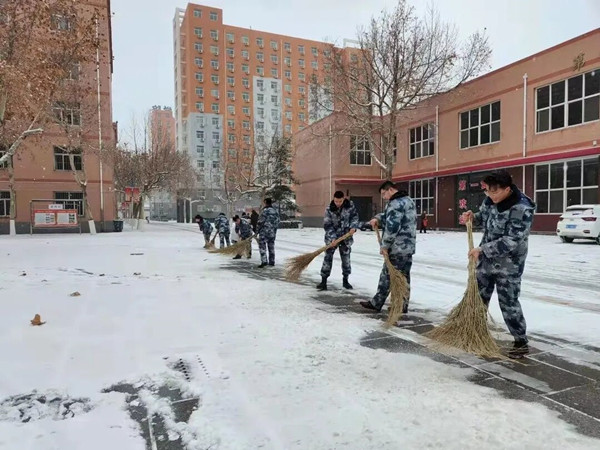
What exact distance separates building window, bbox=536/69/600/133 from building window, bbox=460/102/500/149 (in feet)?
9.09

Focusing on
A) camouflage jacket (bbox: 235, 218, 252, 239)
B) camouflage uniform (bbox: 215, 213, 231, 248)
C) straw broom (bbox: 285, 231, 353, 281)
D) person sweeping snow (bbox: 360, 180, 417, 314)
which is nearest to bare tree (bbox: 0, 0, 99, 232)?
camouflage jacket (bbox: 235, 218, 252, 239)

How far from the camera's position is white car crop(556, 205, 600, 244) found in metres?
15.3

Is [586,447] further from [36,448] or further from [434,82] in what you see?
[434,82]

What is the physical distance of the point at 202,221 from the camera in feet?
53.9

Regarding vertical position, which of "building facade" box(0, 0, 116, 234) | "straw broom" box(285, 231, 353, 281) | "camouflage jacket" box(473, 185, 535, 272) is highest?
"building facade" box(0, 0, 116, 234)

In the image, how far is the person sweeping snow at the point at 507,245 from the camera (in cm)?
373

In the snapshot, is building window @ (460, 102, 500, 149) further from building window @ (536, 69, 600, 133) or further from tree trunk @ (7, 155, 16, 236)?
tree trunk @ (7, 155, 16, 236)

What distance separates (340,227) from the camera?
709 cm

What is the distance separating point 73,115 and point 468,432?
27152mm

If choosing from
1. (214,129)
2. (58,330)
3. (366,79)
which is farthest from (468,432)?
(214,129)

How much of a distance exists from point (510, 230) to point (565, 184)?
2108cm

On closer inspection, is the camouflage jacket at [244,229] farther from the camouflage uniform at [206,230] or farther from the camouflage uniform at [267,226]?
the camouflage uniform at [206,230]

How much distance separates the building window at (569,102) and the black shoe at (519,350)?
20.7 meters

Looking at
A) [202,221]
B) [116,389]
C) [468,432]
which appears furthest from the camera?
[202,221]
